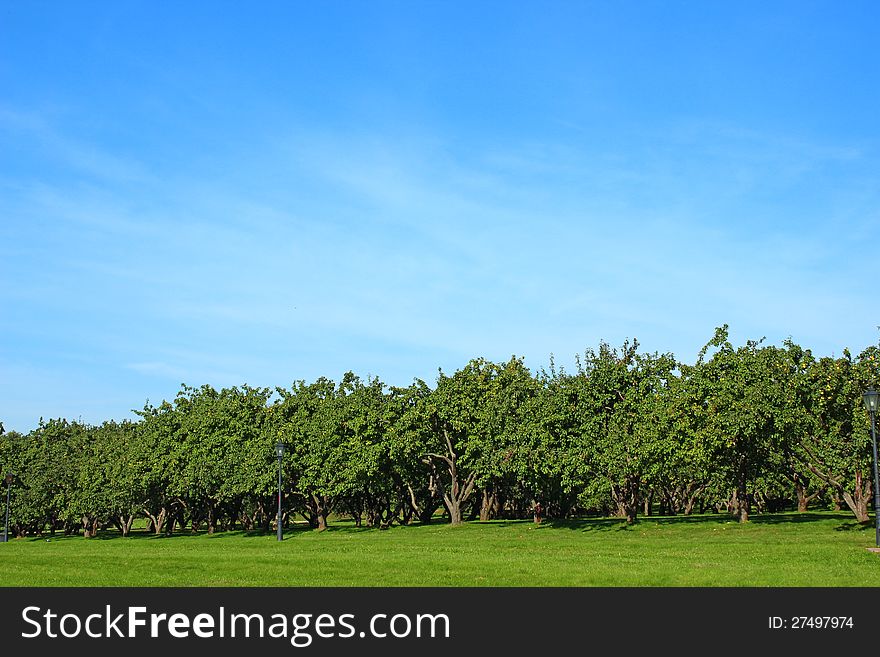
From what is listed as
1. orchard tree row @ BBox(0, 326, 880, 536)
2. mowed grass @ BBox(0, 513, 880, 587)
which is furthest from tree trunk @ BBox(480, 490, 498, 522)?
mowed grass @ BBox(0, 513, 880, 587)

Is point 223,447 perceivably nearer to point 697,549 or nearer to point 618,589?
point 697,549

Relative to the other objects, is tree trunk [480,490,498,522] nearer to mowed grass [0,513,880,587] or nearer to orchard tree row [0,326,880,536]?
orchard tree row [0,326,880,536]

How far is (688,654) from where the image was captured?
10922 millimetres

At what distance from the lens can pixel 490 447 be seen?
1679 inches

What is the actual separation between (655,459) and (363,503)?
2820 centimetres

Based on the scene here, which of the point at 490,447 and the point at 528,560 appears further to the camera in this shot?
the point at 490,447

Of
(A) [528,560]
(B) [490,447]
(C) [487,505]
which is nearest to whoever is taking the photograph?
(A) [528,560]

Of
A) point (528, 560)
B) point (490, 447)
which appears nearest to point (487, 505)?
point (490, 447)

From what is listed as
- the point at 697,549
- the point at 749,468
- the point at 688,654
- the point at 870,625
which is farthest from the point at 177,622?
the point at 749,468

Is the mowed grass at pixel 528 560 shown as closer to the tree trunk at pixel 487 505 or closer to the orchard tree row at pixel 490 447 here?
the orchard tree row at pixel 490 447

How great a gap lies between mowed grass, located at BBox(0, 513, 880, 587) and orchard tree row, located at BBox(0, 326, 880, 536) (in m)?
2.81

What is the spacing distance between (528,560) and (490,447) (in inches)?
704

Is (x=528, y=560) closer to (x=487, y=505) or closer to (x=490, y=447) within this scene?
(x=490, y=447)

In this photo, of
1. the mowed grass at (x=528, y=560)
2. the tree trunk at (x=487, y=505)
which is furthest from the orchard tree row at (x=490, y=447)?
→ the mowed grass at (x=528, y=560)
